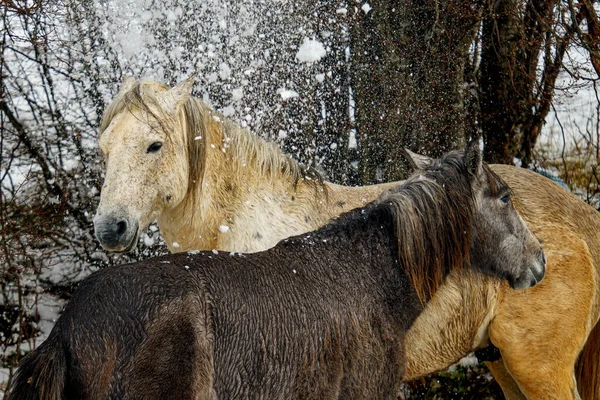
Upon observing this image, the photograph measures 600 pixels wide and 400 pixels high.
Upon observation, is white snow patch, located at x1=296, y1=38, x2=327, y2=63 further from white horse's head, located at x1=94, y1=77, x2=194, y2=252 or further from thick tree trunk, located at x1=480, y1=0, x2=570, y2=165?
white horse's head, located at x1=94, y1=77, x2=194, y2=252

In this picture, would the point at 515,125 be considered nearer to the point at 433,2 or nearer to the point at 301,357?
the point at 433,2

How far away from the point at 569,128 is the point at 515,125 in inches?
90.0

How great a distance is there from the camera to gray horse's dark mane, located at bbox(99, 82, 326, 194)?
4.23 meters

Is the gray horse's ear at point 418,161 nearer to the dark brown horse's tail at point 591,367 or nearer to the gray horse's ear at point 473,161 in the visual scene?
the gray horse's ear at point 473,161

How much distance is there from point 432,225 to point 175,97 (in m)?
1.87

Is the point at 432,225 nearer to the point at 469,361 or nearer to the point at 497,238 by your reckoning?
the point at 497,238

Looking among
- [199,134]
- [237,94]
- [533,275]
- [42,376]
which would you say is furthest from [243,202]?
[237,94]

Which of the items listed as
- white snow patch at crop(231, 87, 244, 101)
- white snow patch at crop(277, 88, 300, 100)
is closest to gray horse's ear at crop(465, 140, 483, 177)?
white snow patch at crop(277, 88, 300, 100)

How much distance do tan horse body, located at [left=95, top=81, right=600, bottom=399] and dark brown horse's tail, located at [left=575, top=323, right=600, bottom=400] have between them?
0.34 meters

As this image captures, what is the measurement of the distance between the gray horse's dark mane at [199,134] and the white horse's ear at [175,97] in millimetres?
46

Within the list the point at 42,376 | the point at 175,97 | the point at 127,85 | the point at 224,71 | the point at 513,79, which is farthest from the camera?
the point at 513,79

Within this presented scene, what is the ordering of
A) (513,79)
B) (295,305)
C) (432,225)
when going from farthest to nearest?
(513,79), (432,225), (295,305)

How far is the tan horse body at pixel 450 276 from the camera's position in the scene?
4258mm

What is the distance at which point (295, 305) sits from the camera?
3.13 metres
